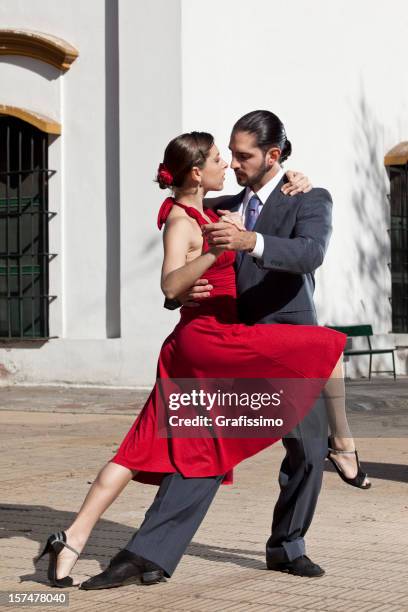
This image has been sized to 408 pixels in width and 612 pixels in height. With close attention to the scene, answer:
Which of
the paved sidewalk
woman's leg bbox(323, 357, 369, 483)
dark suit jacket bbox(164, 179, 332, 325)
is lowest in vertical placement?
the paved sidewalk

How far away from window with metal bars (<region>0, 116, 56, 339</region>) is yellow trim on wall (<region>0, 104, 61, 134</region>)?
0.92 ft

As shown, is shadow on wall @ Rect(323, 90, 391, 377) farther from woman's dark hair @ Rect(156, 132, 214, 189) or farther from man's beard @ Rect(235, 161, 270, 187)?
woman's dark hair @ Rect(156, 132, 214, 189)

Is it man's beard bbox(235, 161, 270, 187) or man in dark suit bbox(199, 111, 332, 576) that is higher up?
man's beard bbox(235, 161, 270, 187)

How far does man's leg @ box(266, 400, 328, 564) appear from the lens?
5.10m

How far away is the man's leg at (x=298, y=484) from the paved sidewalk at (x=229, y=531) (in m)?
0.12

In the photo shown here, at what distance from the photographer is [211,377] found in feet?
16.5

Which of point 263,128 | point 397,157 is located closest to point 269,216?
point 263,128

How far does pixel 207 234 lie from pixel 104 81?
39.1 feet

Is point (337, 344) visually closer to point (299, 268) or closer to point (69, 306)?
point (299, 268)

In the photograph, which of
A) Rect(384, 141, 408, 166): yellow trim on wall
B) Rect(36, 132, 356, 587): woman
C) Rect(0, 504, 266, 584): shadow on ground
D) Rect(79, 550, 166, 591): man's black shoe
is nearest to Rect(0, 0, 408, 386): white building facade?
Rect(384, 141, 408, 166): yellow trim on wall

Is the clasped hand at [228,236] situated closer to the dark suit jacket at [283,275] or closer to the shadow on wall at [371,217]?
the dark suit jacket at [283,275]

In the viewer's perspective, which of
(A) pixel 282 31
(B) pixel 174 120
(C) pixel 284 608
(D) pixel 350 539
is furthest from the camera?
(A) pixel 282 31

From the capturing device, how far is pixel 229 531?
21.0 ft

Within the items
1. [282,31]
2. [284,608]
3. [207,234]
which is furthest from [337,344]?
[282,31]
